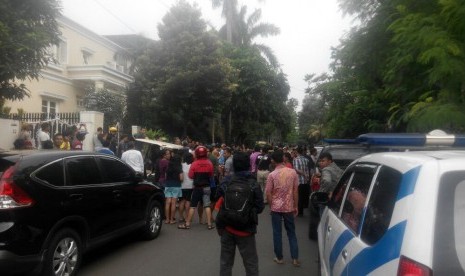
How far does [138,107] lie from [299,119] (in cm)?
5677

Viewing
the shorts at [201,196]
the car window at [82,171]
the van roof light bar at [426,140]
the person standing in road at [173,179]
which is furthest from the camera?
the person standing in road at [173,179]

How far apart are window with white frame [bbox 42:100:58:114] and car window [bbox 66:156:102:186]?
1803cm

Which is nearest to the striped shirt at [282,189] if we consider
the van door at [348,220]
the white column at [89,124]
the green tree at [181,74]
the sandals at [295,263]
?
the sandals at [295,263]

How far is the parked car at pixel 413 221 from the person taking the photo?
6.82 feet

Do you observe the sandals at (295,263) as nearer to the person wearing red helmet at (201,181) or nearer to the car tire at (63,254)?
the person wearing red helmet at (201,181)

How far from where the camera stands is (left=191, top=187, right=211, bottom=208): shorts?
29.4ft

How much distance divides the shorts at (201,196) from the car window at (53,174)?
12.5 ft

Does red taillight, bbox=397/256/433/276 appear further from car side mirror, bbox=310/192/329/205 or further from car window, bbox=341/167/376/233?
car side mirror, bbox=310/192/329/205

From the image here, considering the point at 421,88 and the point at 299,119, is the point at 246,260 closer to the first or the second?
the point at 421,88

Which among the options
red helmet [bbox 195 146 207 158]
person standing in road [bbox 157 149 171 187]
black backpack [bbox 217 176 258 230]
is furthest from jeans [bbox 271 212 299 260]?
person standing in road [bbox 157 149 171 187]

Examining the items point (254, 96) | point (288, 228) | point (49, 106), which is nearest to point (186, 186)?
point (288, 228)

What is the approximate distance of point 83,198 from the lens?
18.7ft

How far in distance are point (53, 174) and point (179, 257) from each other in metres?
2.40

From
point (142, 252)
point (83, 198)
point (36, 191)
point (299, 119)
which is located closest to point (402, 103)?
point (142, 252)
